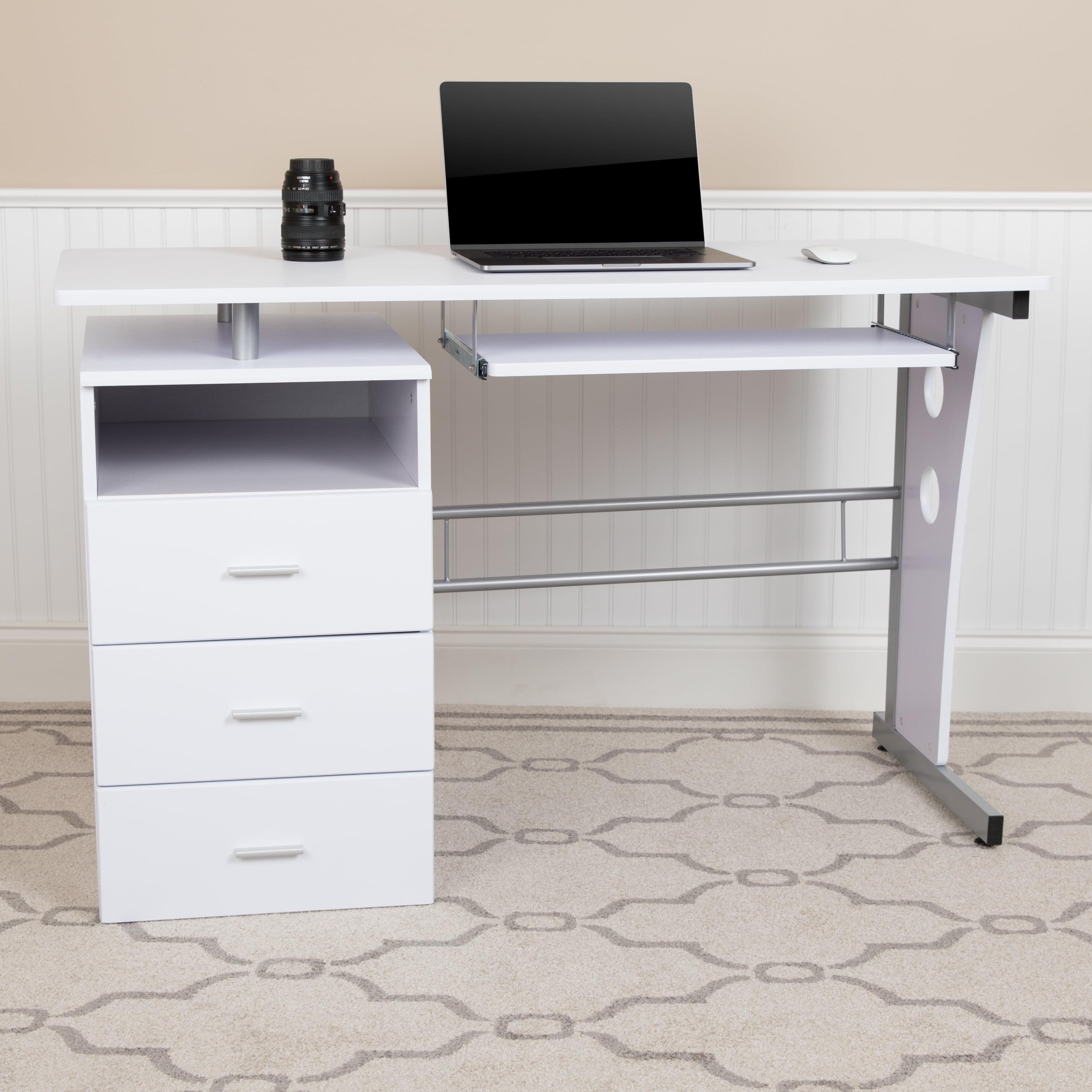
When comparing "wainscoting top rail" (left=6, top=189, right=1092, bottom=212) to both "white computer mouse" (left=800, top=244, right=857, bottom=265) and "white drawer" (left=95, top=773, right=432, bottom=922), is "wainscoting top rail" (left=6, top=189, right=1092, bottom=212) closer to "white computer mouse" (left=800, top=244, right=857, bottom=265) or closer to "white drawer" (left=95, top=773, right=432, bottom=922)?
"white computer mouse" (left=800, top=244, right=857, bottom=265)

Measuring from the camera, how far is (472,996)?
5.22ft

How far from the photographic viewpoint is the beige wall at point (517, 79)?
2.34m

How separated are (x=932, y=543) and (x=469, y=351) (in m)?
0.82

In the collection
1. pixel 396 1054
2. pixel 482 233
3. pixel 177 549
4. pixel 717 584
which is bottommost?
pixel 396 1054

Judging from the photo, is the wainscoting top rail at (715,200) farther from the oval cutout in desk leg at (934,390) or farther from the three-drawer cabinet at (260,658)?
the three-drawer cabinet at (260,658)

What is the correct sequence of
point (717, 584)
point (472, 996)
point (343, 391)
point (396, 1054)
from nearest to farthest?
point (396, 1054), point (472, 996), point (343, 391), point (717, 584)

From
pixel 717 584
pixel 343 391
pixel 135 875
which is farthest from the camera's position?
pixel 717 584

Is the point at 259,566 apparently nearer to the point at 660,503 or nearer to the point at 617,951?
the point at 617,951

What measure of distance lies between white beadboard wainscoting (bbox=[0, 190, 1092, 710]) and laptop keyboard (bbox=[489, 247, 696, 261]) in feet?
1.61

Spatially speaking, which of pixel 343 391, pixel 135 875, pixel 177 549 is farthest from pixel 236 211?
pixel 135 875

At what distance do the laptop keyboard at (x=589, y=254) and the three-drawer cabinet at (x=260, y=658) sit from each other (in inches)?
8.5

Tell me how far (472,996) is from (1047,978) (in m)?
0.69

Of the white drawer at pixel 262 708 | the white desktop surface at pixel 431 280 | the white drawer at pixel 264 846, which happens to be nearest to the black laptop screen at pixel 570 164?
the white desktop surface at pixel 431 280

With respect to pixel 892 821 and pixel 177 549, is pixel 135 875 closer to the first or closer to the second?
pixel 177 549
